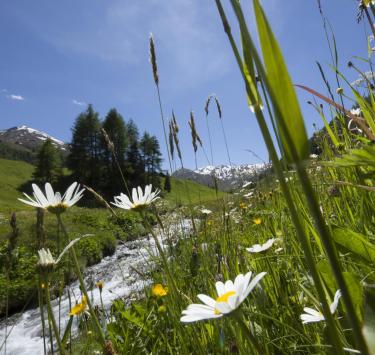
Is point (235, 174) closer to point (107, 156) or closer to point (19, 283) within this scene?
point (19, 283)

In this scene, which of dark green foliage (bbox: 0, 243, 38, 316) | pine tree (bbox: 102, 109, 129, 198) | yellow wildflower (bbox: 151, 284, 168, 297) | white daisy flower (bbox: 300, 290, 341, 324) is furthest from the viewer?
pine tree (bbox: 102, 109, 129, 198)

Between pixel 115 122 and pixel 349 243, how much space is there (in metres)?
44.4

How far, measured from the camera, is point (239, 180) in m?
3.25

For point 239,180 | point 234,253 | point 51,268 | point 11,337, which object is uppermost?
point 239,180

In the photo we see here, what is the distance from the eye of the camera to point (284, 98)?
0.20m

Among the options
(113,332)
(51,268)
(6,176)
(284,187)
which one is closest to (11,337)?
(113,332)

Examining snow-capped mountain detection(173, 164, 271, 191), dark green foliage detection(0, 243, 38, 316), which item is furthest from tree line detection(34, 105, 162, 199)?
snow-capped mountain detection(173, 164, 271, 191)

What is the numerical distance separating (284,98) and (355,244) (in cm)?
74

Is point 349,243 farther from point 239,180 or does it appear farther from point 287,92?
point 239,180

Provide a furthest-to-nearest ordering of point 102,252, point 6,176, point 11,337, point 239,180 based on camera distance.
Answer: point 6,176 → point 102,252 → point 11,337 → point 239,180

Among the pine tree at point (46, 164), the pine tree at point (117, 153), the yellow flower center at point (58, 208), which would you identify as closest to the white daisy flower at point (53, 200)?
the yellow flower center at point (58, 208)

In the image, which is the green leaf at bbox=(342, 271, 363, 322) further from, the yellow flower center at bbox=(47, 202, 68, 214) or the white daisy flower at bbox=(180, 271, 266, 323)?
the yellow flower center at bbox=(47, 202, 68, 214)

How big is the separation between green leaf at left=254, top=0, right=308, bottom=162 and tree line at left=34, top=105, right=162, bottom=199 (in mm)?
39991

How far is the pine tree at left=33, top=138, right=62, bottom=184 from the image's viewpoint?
45562mm
